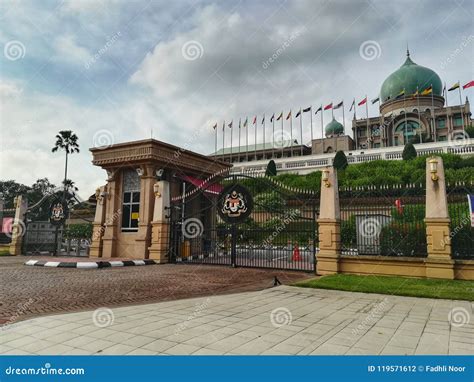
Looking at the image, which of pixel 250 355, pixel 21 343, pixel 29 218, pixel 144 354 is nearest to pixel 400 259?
pixel 250 355

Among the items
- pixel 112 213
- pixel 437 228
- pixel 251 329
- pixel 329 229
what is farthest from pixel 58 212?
pixel 437 228

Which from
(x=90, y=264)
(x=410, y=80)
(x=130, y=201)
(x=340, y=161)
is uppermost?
(x=410, y=80)

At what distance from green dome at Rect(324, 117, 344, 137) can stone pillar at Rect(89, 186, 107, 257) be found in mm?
66242

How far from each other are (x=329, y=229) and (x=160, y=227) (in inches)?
327

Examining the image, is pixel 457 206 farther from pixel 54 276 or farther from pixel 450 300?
pixel 54 276

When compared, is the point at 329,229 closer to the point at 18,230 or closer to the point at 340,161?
the point at 18,230

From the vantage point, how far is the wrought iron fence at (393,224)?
1187cm

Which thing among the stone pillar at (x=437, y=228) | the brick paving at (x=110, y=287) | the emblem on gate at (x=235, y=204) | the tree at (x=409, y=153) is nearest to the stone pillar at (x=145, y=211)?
the emblem on gate at (x=235, y=204)

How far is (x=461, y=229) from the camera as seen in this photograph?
36.4 feet

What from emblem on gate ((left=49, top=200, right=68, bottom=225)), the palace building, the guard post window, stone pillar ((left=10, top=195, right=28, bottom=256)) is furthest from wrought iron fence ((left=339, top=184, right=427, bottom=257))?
the palace building

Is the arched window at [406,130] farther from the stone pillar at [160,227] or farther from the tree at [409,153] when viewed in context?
the stone pillar at [160,227]

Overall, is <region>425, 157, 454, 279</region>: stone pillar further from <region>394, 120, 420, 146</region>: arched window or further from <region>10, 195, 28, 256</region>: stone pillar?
<region>394, 120, 420, 146</region>: arched window

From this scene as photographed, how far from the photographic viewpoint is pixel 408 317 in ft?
19.7

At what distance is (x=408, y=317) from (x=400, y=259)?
5327mm
